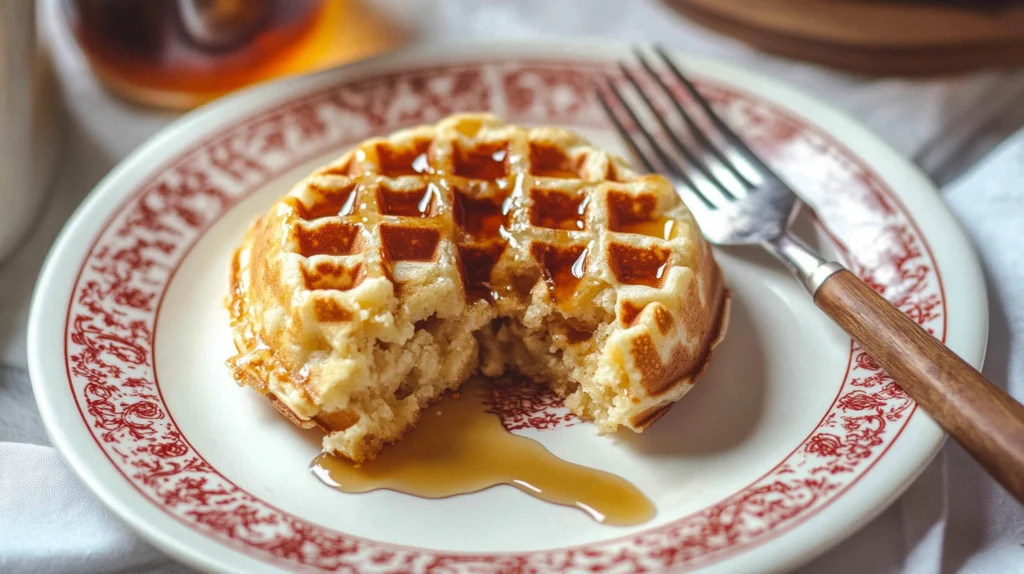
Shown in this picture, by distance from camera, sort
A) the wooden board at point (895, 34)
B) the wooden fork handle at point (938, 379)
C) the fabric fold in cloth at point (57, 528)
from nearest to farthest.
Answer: the wooden fork handle at point (938, 379) → the fabric fold in cloth at point (57, 528) → the wooden board at point (895, 34)

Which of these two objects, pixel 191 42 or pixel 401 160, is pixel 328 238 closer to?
pixel 401 160

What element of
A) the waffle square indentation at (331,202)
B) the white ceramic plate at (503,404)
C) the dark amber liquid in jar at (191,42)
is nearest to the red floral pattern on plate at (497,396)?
the white ceramic plate at (503,404)

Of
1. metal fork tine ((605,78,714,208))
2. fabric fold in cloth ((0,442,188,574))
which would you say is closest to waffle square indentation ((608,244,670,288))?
Answer: metal fork tine ((605,78,714,208))

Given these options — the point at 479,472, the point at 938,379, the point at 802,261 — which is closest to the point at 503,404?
the point at 479,472

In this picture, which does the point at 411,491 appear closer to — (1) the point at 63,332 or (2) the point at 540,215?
(2) the point at 540,215

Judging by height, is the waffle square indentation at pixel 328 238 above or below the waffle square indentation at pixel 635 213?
below

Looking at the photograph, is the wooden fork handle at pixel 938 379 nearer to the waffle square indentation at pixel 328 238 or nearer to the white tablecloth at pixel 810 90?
the white tablecloth at pixel 810 90
